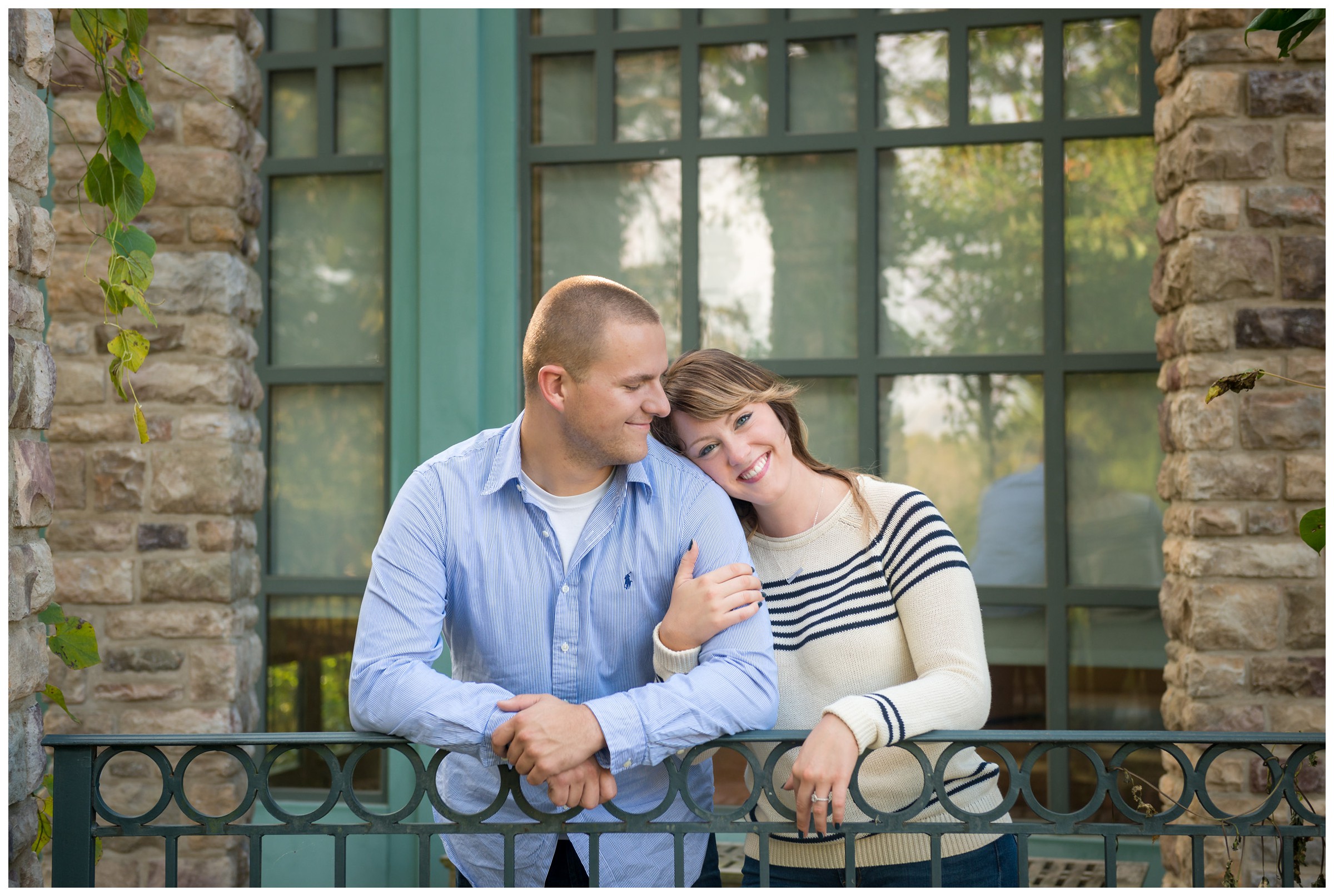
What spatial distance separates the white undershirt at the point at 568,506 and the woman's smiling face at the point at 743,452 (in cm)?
18

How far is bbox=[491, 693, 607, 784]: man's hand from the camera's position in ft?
5.28

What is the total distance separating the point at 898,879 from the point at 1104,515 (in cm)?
171

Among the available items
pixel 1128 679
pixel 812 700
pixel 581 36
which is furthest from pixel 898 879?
pixel 581 36

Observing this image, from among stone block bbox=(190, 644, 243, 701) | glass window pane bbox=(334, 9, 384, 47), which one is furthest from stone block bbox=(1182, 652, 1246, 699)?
glass window pane bbox=(334, 9, 384, 47)

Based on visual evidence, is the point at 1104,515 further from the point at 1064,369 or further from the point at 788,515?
the point at 788,515

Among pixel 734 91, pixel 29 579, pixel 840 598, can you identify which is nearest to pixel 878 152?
pixel 734 91

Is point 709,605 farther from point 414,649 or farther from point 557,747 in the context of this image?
point 414,649

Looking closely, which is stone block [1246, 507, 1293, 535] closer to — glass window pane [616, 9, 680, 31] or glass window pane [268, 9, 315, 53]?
glass window pane [616, 9, 680, 31]

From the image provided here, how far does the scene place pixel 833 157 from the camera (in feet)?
11.5

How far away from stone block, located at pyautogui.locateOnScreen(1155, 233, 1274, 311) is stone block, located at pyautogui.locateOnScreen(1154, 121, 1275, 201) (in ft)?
0.55

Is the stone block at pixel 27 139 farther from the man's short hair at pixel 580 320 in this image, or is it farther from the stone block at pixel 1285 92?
the stone block at pixel 1285 92

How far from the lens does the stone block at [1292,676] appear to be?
2807 millimetres

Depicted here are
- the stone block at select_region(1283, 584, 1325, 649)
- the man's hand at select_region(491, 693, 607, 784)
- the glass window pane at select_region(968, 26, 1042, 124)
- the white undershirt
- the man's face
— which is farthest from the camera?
the glass window pane at select_region(968, 26, 1042, 124)

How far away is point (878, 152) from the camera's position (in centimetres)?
346
